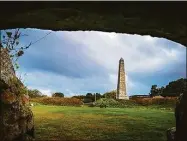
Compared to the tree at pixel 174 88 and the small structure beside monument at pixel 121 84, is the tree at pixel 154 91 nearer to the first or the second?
the tree at pixel 174 88

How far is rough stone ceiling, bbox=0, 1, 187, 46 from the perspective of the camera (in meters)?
6.88

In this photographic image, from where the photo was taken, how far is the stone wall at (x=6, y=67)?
1112cm

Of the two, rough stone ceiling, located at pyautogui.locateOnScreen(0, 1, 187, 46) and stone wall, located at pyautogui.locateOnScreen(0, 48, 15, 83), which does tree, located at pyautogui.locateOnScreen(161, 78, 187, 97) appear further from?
rough stone ceiling, located at pyautogui.locateOnScreen(0, 1, 187, 46)

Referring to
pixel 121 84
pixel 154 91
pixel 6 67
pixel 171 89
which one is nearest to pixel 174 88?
pixel 171 89

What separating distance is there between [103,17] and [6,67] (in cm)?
518

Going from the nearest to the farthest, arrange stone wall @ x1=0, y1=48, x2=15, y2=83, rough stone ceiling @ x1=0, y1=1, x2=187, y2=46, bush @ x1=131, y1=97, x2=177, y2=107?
rough stone ceiling @ x1=0, y1=1, x2=187, y2=46 < stone wall @ x1=0, y1=48, x2=15, y2=83 < bush @ x1=131, y1=97, x2=177, y2=107

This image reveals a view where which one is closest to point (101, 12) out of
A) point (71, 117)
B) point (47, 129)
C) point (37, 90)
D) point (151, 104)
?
point (47, 129)

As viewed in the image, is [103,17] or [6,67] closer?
[103,17]

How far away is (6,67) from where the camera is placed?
11.8 metres

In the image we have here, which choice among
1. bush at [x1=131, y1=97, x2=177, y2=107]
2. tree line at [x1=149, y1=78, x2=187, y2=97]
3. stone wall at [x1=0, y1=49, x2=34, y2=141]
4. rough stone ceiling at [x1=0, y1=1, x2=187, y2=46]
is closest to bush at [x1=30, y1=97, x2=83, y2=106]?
bush at [x1=131, y1=97, x2=177, y2=107]

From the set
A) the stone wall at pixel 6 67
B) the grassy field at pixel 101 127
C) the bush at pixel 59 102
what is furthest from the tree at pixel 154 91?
the stone wall at pixel 6 67

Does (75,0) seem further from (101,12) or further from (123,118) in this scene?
(123,118)

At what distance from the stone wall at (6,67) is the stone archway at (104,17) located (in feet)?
9.84

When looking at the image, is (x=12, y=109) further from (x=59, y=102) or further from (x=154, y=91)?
(x=154, y=91)
